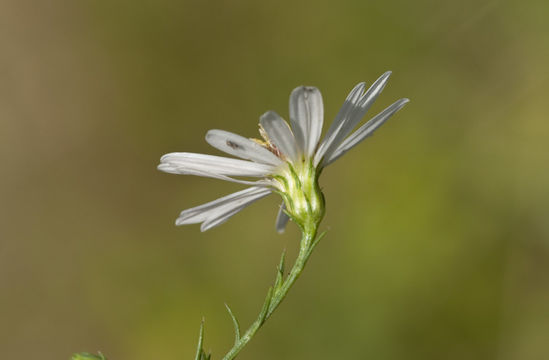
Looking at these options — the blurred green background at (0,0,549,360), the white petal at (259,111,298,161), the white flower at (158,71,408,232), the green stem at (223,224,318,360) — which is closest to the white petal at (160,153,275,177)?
the white flower at (158,71,408,232)

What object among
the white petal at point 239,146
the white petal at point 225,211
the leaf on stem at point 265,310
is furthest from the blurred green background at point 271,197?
the leaf on stem at point 265,310

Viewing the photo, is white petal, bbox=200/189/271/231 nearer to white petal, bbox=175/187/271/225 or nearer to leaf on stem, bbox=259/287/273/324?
white petal, bbox=175/187/271/225

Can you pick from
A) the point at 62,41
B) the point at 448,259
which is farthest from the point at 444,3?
the point at 62,41

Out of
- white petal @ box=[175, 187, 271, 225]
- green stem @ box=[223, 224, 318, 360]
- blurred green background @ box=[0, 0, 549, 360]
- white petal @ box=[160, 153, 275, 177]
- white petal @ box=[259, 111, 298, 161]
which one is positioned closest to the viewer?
green stem @ box=[223, 224, 318, 360]

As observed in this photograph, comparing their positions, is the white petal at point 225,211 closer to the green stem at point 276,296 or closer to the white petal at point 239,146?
the white petal at point 239,146

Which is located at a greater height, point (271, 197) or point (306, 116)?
point (306, 116)

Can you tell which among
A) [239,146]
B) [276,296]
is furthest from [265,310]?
[239,146]

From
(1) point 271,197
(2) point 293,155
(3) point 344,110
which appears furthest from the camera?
(1) point 271,197

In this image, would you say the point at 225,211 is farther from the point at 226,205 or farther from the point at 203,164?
the point at 203,164
